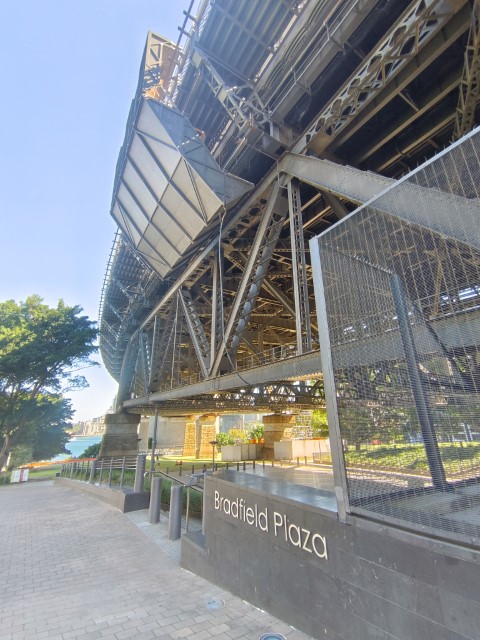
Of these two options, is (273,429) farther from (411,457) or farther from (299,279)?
(411,457)

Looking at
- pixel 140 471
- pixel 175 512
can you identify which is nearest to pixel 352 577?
pixel 175 512

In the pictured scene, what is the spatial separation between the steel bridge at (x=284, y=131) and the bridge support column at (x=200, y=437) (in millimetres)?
28273

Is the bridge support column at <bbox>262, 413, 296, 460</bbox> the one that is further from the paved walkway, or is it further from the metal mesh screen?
the metal mesh screen

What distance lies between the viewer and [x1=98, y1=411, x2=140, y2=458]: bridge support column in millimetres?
33562

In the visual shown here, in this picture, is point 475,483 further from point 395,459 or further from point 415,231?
point 415,231

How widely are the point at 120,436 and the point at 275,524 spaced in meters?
33.3

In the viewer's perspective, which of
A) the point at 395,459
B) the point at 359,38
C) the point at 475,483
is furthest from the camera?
the point at 359,38

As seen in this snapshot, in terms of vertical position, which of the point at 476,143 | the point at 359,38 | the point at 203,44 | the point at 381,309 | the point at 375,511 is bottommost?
the point at 375,511

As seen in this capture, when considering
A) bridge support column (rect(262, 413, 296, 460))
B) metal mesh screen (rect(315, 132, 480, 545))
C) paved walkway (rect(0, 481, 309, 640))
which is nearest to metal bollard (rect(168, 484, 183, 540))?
paved walkway (rect(0, 481, 309, 640))

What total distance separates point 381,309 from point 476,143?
1924 mm

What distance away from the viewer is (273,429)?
32750 millimetres

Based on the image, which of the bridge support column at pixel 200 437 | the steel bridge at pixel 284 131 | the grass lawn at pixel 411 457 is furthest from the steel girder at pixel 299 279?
the bridge support column at pixel 200 437

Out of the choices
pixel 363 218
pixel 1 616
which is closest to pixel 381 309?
pixel 363 218

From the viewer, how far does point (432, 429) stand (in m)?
3.32
